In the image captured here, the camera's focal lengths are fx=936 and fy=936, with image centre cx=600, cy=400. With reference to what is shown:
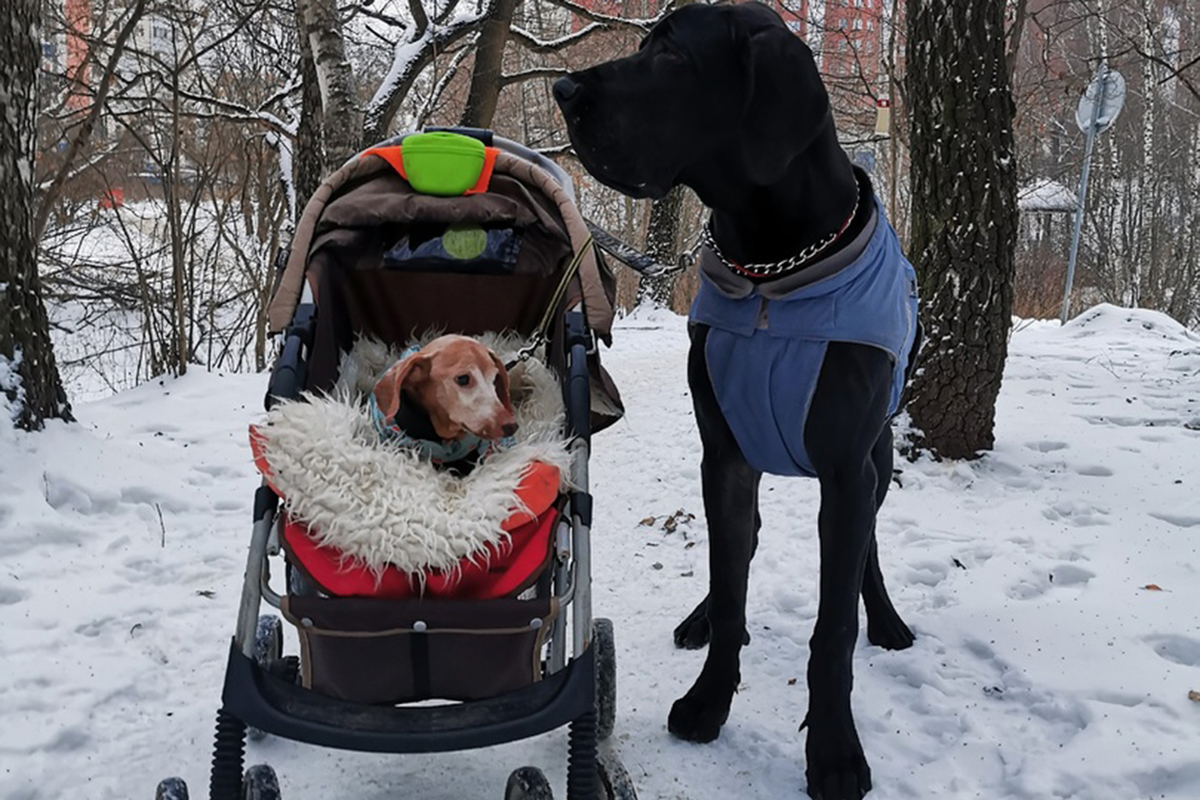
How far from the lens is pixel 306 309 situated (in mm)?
2299

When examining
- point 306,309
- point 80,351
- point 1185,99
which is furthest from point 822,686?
point 1185,99

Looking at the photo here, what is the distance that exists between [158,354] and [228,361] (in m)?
2.38

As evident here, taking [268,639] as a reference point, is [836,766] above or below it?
below

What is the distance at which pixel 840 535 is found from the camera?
2.28m

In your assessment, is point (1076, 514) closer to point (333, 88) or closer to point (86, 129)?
point (333, 88)

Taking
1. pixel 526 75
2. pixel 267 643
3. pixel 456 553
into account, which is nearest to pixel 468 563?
pixel 456 553

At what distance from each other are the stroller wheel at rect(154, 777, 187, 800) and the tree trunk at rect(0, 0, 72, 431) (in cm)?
258

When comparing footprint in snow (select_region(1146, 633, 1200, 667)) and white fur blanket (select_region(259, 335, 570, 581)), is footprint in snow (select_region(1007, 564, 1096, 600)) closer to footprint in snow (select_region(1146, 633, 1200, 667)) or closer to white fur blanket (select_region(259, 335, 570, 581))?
footprint in snow (select_region(1146, 633, 1200, 667))

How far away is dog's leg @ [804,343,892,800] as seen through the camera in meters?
2.23

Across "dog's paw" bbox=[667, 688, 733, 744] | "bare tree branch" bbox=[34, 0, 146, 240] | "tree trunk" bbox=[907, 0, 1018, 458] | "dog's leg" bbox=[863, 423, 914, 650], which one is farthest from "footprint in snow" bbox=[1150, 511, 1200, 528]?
"bare tree branch" bbox=[34, 0, 146, 240]

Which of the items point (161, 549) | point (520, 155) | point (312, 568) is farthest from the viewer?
point (161, 549)

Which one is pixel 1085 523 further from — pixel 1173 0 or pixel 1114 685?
pixel 1173 0

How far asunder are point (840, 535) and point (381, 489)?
1.11m

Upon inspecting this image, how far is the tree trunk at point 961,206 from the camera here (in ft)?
13.8
